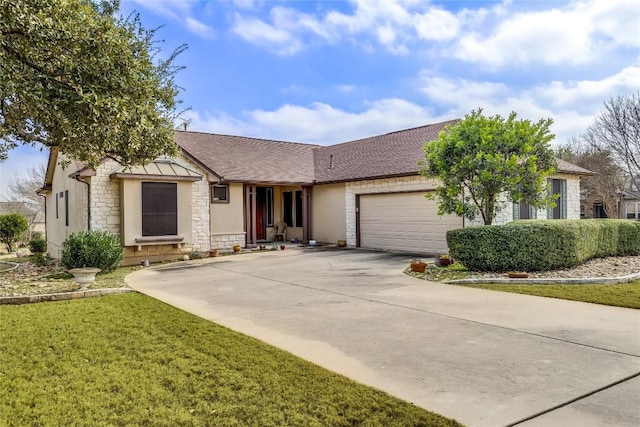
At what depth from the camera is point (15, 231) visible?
22266 millimetres

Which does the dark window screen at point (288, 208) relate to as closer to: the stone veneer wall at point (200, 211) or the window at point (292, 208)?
the window at point (292, 208)

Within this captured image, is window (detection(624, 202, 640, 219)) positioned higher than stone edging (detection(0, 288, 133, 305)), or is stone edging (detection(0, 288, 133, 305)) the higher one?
window (detection(624, 202, 640, 219))

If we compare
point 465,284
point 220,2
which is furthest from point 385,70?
point 465,284

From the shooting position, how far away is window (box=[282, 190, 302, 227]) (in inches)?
830

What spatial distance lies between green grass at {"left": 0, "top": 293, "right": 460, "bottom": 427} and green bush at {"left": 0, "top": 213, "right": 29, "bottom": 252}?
64.0ft

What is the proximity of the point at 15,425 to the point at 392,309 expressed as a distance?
5221mm

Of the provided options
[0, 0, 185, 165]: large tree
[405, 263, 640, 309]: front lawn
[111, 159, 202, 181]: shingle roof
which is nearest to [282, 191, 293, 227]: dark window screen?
[111, 159, 202, 181]: shingle roof

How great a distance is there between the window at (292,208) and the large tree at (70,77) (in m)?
13.6

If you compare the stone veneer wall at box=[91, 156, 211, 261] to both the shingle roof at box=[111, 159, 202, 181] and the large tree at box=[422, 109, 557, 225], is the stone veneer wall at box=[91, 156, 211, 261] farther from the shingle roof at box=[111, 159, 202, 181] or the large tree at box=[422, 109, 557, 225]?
the large tree at box=[422, 109, 557, 225]

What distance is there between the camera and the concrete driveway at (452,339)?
3.67 metres

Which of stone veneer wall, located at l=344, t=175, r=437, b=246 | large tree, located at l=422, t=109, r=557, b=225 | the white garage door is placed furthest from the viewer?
stone veneer wall, located at l=344, t=175, r=437, b=246

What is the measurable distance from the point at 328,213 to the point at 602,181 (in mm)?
22683

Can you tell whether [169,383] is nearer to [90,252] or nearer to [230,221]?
[90,252]

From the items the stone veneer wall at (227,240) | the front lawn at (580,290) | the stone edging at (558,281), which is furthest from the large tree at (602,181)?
the stone veneer wall at (227,240)
